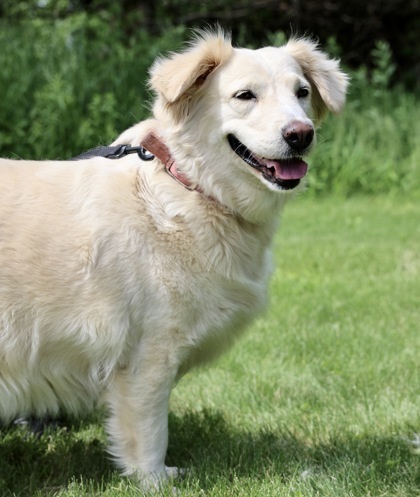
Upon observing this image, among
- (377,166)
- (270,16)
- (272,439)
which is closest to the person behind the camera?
(272,439)

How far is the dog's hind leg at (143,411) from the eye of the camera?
9.04 ft

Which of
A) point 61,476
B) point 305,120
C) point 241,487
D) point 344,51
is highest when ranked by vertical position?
point 305,120

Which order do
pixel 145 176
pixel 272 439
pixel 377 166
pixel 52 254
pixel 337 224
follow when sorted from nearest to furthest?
pixel 52 254 → pixel 145 176 → pixel 272 439 → pixel 337 224 → pixel 377 166

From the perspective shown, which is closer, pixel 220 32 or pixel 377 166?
pixel 220 32

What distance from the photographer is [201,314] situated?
9.12 feet

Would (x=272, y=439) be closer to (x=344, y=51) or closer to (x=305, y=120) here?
(x=305, y=120)

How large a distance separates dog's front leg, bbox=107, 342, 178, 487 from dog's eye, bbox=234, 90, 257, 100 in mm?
961

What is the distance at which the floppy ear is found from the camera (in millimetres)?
3029

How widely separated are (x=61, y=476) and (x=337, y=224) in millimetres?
5300

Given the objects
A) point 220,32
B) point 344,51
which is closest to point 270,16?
point 344,51

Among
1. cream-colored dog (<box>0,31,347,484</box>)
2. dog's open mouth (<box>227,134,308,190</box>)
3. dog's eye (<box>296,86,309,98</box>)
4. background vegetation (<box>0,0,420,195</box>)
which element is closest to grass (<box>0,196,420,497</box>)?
cream-colored dog (<box>0,31,347,484</box>)

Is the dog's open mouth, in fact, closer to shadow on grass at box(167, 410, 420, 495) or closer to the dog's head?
the dog's head

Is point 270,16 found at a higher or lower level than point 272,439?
lower

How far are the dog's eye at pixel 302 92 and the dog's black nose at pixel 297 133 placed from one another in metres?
0.28
